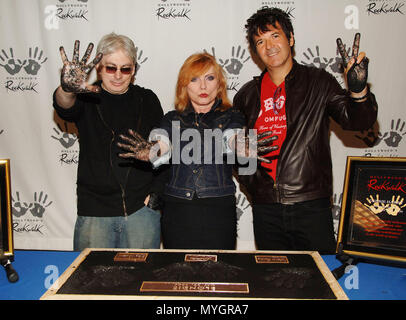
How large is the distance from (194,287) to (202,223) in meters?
0.65

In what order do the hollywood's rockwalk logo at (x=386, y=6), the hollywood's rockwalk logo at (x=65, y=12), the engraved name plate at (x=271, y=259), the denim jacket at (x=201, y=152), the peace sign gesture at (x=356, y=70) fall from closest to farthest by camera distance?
the engraved name plate at (x=271, y=259)
the peace sign gesture at (x=356, y=70)
the denim jacket at (x=201, y=152)
the hollywood's rockwalk logo at (x=386, y=6)
the hollywood's rockwalk logo at (x=65, y=12)

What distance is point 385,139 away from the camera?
2840mm

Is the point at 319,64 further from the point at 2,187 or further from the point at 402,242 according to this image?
the point at 2,187

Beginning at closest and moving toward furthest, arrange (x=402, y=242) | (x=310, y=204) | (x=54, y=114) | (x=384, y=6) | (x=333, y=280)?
(x=333, y=280) < (x=402, y=242) < (x=310, y=204) < (x=384, y=6) < (x=54, y=114)

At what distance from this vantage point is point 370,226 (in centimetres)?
163

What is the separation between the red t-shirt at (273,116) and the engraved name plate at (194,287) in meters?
0.92

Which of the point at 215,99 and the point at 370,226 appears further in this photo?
the point at 215,99

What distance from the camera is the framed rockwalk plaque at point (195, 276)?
127 centimetres

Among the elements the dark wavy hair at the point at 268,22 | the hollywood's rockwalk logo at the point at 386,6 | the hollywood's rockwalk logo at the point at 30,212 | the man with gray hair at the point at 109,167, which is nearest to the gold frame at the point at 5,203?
the man with gray hair at the point at 109,167

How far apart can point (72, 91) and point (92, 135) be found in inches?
11.6

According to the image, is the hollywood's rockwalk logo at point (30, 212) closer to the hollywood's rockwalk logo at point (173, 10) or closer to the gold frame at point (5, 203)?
the gold frame at point (5, 203)

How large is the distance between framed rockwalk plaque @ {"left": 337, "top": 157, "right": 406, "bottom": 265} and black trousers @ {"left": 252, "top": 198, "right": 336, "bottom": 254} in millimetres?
354
